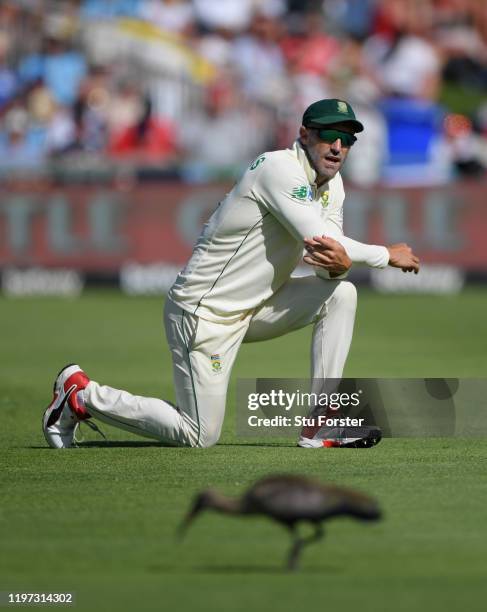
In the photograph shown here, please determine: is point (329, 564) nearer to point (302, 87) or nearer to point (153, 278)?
point (153, 278)

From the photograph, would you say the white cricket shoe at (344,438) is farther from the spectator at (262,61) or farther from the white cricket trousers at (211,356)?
the spectator at (262,61)

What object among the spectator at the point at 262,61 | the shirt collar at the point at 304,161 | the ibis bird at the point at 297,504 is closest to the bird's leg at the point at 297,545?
the ibis bird at the point at 297,504

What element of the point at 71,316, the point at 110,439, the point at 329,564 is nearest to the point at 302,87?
the point at 71,316

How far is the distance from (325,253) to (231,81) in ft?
47.4

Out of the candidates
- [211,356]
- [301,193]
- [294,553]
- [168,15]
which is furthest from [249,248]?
[168,15]

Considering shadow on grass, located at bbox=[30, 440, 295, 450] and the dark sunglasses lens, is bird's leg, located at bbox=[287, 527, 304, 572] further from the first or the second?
the dark sunglasses lens

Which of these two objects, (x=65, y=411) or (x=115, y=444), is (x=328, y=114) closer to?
(x=65, y=411)

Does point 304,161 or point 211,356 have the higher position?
point 304,161

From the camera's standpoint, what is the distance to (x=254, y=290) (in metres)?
7.20

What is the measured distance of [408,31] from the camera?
2264 cm

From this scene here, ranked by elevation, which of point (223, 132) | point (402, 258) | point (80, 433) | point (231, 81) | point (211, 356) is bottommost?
point (80, 433)

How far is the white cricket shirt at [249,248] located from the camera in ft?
23.0

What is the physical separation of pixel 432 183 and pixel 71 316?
18.1ft

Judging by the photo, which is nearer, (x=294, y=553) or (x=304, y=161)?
(x=294, y=553)
